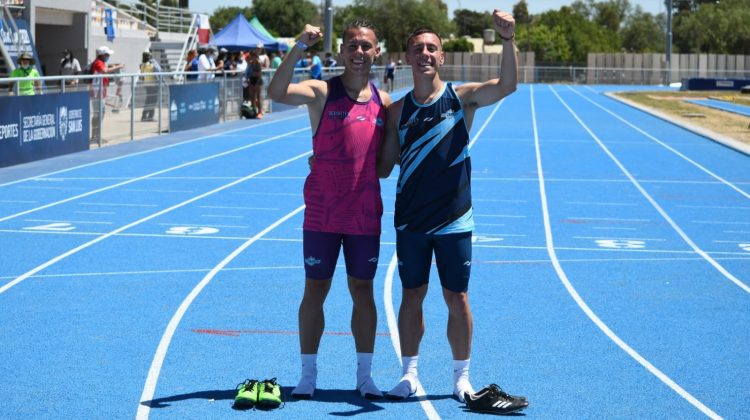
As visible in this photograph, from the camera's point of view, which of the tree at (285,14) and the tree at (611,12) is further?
the tree at (611,12)

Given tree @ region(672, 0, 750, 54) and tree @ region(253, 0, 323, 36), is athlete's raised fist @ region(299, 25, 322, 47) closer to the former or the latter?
tree @ region(672, 0, 750, 54)

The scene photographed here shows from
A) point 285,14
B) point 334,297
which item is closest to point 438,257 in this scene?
point 334,297

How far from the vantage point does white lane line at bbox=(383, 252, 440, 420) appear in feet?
20.3

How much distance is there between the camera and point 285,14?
429 feet

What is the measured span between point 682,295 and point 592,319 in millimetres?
1404

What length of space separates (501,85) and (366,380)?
1698mm

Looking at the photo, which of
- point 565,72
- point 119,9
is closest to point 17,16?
point 119,9

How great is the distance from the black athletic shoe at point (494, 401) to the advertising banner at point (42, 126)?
13.2 meters

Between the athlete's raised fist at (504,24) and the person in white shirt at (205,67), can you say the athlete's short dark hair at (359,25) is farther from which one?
the person in white shirt at (205,67)

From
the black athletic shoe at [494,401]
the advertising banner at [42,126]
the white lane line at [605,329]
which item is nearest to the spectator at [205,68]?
the advertising banner at [42,126]

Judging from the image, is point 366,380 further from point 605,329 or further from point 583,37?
point 583,37

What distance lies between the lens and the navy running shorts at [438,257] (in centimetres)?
613

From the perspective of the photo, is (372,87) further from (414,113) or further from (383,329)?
(383,329)

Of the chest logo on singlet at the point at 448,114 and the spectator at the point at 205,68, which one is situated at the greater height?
the spectator at the point at 205,68
